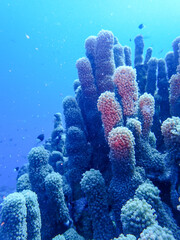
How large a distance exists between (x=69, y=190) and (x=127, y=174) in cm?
181

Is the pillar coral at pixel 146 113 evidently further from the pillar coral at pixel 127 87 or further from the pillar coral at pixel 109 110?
the pillar coral at pixel 109 110

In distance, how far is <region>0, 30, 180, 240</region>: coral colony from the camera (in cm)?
236

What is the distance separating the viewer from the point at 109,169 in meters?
3.70

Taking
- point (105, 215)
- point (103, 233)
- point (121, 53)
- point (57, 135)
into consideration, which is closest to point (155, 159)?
point (105, 215)

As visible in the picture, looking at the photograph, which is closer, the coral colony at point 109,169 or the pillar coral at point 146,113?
the coral colony at point 109,169

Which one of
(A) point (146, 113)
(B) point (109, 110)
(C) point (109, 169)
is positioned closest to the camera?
(B) point (109, 110)

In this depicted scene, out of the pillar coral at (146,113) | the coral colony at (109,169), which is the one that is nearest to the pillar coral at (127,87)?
the coral colony at (109,169)

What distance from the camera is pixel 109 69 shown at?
3.98 meters

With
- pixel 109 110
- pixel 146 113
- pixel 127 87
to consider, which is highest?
pixel 127 87

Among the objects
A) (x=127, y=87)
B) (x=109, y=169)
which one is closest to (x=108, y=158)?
(x=109, y=169)

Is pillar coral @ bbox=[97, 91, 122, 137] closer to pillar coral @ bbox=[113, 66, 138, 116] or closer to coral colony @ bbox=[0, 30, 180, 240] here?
coral colony @ bbox=[0, 30, 180, 240]

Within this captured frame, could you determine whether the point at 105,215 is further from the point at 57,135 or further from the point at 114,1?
the point at 114,1

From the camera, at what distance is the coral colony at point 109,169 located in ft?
7.73

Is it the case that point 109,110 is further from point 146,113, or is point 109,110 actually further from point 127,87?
point 146,113
